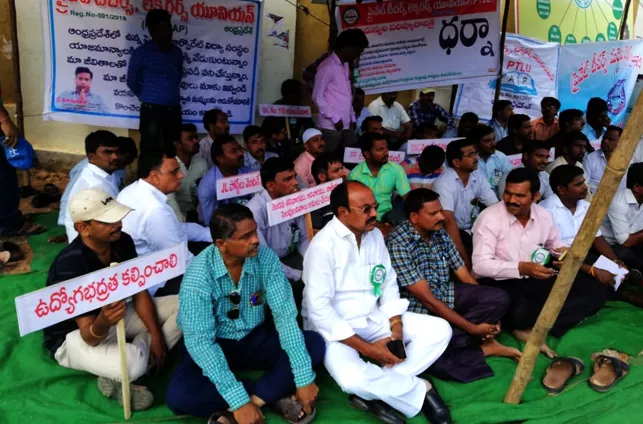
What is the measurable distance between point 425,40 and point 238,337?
5.17 m

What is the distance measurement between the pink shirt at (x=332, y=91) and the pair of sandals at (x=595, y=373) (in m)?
3.64

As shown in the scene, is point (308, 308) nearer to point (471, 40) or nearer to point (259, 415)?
point (259, 415)

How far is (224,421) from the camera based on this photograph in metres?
2.73

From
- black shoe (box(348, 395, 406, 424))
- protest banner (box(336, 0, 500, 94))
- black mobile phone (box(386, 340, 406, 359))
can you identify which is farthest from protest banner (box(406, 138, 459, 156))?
black shoe (box(348, 395, 406, 424))

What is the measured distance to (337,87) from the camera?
247 inches

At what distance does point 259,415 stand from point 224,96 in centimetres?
500

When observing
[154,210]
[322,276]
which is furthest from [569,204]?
[154,210]

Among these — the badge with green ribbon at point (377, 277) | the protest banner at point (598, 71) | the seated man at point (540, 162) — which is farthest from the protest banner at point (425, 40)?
the badge with green ribbon at point (377, 277)

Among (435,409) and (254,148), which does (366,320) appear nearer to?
(435,409)

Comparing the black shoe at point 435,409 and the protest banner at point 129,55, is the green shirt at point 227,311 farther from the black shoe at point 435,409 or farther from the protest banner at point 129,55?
the protest banner at point 129,55

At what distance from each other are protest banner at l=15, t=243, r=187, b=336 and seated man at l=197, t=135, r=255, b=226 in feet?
6.45

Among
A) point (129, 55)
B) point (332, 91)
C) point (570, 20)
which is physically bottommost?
point (332, 91)

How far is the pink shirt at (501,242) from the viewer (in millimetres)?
3965

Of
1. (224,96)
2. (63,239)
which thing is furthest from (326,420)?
(224,96)
